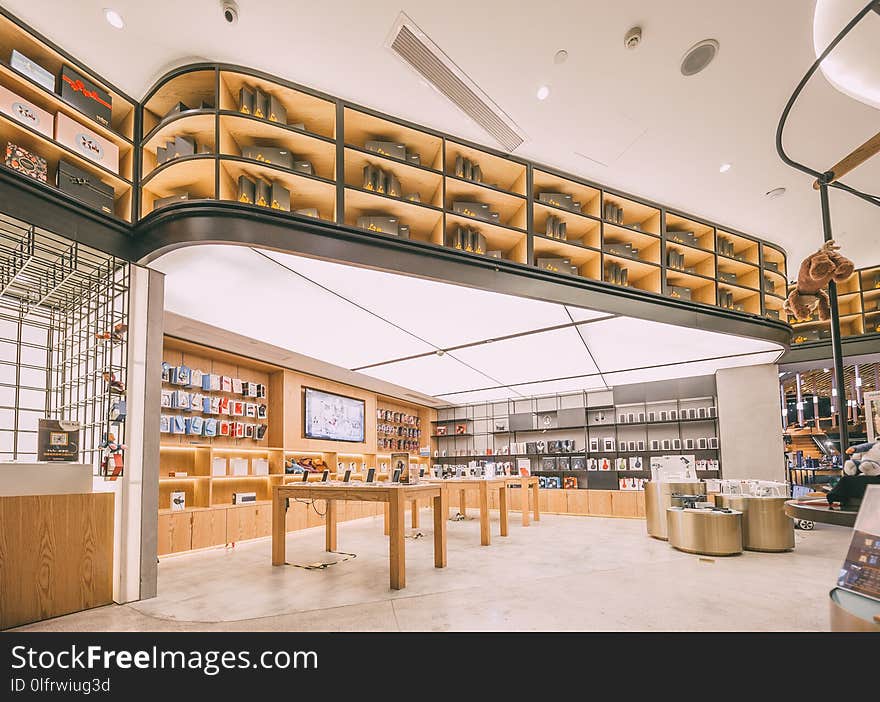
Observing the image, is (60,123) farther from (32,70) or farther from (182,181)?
(182,181)

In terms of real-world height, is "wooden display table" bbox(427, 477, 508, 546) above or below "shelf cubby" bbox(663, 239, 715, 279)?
below

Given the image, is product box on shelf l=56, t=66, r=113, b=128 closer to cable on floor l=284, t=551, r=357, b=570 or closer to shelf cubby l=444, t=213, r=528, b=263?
shelf cubby l=444, t=213, r=528, b=263

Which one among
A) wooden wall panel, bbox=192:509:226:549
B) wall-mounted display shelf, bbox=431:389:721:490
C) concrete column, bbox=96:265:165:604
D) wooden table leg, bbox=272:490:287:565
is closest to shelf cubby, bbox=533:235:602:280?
concrete column, bbox=96:265:165:604

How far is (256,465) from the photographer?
802cm

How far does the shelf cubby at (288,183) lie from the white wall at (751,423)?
769 centimetres

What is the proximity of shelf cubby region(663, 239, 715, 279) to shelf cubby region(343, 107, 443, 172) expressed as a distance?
10.7ft

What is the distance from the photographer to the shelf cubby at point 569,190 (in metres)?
5.76

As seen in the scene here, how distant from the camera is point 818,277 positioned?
2229 millimetres

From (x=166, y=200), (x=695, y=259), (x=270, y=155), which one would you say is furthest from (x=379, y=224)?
(x=695, y=259)

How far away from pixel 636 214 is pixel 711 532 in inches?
150

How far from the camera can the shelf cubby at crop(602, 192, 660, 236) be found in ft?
20.6

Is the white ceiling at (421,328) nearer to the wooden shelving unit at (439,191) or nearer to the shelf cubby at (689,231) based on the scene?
the wooden shelving unit at (439,191)
